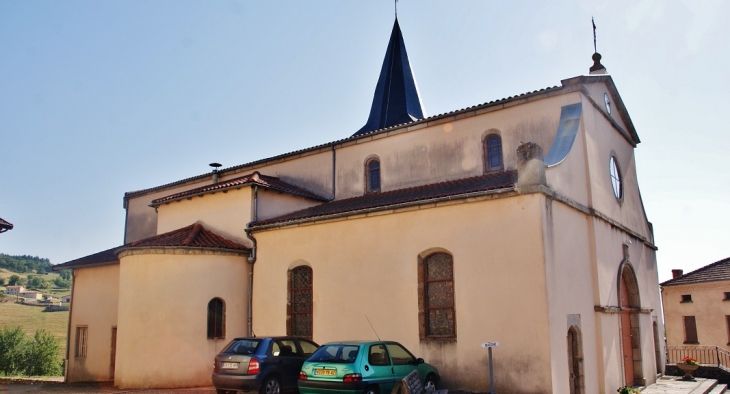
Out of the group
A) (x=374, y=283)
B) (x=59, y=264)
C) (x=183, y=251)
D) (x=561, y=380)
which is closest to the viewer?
Answer: (x=561, y=380)

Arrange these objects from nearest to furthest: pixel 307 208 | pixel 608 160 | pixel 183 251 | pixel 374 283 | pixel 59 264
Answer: pixel 374 283 → pixel 183 251 → pixel 608 160 → pixel 307 208 → pixel 59 264

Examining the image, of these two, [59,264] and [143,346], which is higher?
[59,264]

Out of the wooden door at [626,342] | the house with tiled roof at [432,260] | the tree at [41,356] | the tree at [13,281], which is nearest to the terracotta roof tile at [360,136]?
the house with tiled roof at [432,260]

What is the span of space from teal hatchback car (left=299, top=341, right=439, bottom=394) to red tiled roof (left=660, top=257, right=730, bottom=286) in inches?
966

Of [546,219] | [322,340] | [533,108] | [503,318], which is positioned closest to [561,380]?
[503,318]

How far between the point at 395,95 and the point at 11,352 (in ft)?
153

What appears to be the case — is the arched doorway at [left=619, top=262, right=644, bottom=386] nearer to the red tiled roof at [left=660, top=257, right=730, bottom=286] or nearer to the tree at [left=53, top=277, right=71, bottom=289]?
the red tiled roof at [left=660, top=257, right=730, bottom=286]

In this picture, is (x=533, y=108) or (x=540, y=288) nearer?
(x=540, y=288)

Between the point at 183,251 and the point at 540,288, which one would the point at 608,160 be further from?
the point at 183,251

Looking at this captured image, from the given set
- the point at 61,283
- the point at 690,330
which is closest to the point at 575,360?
the point at 690,330

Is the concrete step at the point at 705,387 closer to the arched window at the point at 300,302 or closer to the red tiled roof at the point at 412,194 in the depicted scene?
the red tiled roof at the point at 412,194

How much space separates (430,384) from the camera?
41.5 feet

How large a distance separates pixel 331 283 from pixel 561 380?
667 centimetres

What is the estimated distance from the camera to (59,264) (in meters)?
23.7
